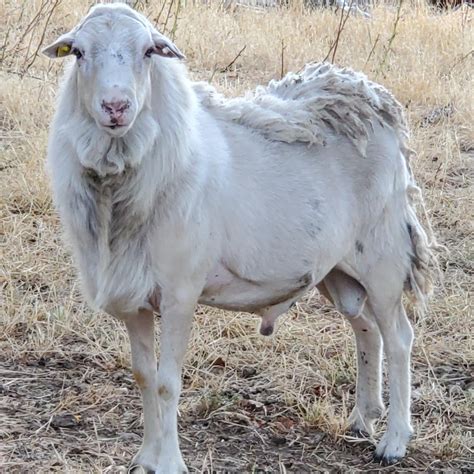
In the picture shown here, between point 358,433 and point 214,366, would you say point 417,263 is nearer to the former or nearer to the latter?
point 358,433

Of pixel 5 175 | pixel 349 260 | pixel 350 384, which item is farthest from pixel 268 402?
pixel 5 175

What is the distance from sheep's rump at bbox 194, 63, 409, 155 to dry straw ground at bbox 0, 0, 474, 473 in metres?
1.18

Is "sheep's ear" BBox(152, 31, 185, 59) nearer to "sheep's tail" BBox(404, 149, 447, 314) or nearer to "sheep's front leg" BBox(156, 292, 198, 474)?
"sheep's front leg" BBox(156, 292, 198, 474)

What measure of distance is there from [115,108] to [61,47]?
0.44 meters

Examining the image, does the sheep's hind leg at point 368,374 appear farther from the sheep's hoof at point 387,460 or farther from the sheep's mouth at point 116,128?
the sheep's mouth at point 116,128

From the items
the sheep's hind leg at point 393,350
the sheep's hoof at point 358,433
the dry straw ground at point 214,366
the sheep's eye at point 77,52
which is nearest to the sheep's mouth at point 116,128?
the sheep's eye at point 77,52

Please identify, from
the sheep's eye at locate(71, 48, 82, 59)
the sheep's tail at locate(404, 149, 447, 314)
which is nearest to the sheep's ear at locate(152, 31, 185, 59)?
the sheep's eye at locate(71, 48, 82, 59)

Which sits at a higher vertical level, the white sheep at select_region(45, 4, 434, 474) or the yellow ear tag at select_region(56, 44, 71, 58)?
the yellow ear tag at select_region(56, 44, 71, 58)

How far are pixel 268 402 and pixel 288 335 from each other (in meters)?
0.59

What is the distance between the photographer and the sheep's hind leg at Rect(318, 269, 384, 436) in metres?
4.32

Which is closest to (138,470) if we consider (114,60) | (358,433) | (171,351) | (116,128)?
(171,351)

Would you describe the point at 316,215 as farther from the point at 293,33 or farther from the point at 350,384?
the point at 293,33

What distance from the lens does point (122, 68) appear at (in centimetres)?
325

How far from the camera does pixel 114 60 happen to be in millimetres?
3252
